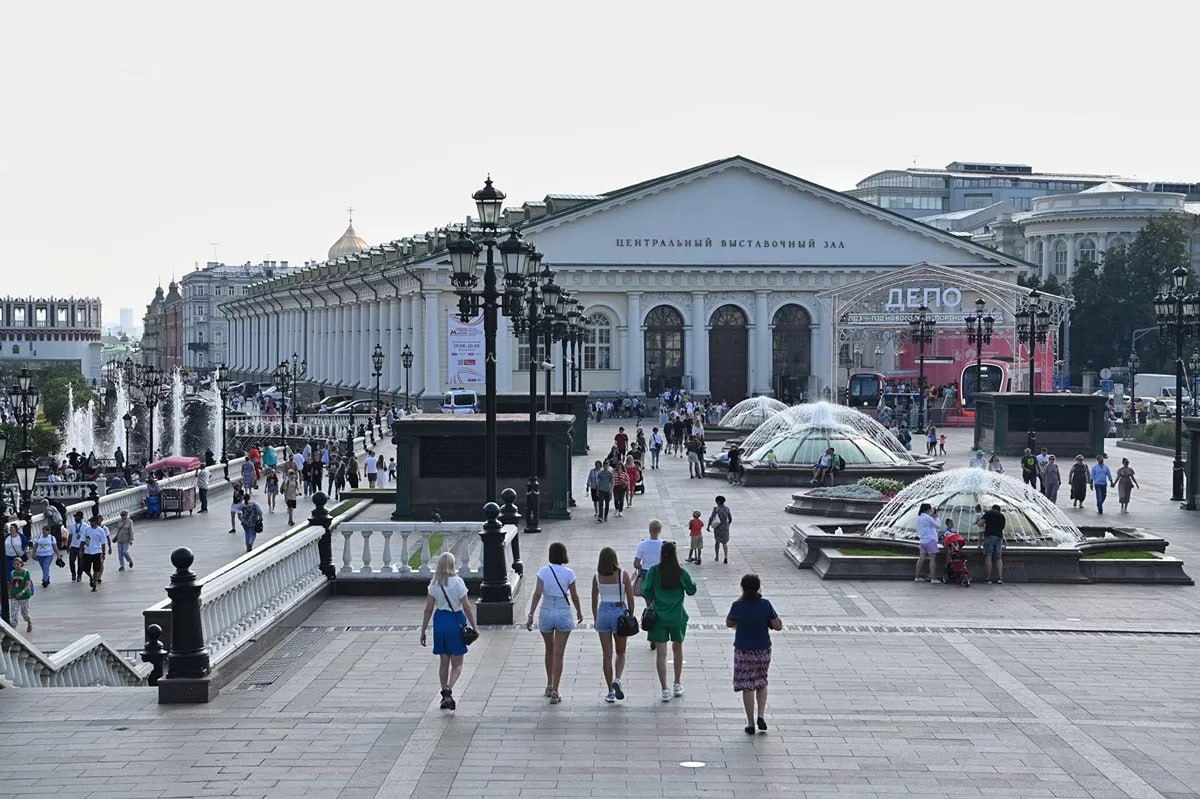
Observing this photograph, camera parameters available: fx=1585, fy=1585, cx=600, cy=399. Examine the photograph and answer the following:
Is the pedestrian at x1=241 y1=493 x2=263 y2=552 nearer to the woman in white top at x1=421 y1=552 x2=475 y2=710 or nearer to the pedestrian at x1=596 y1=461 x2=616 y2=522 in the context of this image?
Result: the pedestrian at x1=596 y1=461 x2=616 y2=522

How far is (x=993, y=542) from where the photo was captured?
72.0 ft

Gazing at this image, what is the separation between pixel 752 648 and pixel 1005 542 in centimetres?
1162

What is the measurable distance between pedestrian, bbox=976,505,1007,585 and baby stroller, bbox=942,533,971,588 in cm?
33

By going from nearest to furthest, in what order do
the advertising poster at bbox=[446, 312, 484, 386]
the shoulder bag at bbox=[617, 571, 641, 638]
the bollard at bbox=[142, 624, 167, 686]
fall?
the shoulder bag at bbox=[617, 571, 641, 638], the bollard at bbox=[142, 624, 167, 686], the advertising poster at bbox=[446, 312, 484, 386]

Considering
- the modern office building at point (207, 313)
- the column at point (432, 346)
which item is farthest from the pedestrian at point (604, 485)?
the modern office building at point (207, 313)

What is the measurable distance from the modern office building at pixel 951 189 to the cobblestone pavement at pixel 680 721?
14521cm

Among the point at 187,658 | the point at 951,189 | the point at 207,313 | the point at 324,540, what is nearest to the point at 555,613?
the point at 187,658

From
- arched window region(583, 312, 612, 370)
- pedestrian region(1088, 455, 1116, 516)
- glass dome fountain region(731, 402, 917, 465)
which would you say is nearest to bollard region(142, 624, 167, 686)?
pedestrian region(1088, 455, 1116, 516)

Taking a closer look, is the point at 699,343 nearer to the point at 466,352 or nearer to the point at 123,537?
the point at 466,352

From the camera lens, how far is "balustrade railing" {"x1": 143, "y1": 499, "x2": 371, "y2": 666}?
557 inches

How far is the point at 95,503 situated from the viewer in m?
30.5

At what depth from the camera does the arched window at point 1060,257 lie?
119356 millimetres

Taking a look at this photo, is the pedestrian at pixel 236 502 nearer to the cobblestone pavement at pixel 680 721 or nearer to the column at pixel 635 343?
the cobblestone pavement at pixel 680 721

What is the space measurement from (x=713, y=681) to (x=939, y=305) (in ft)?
177
